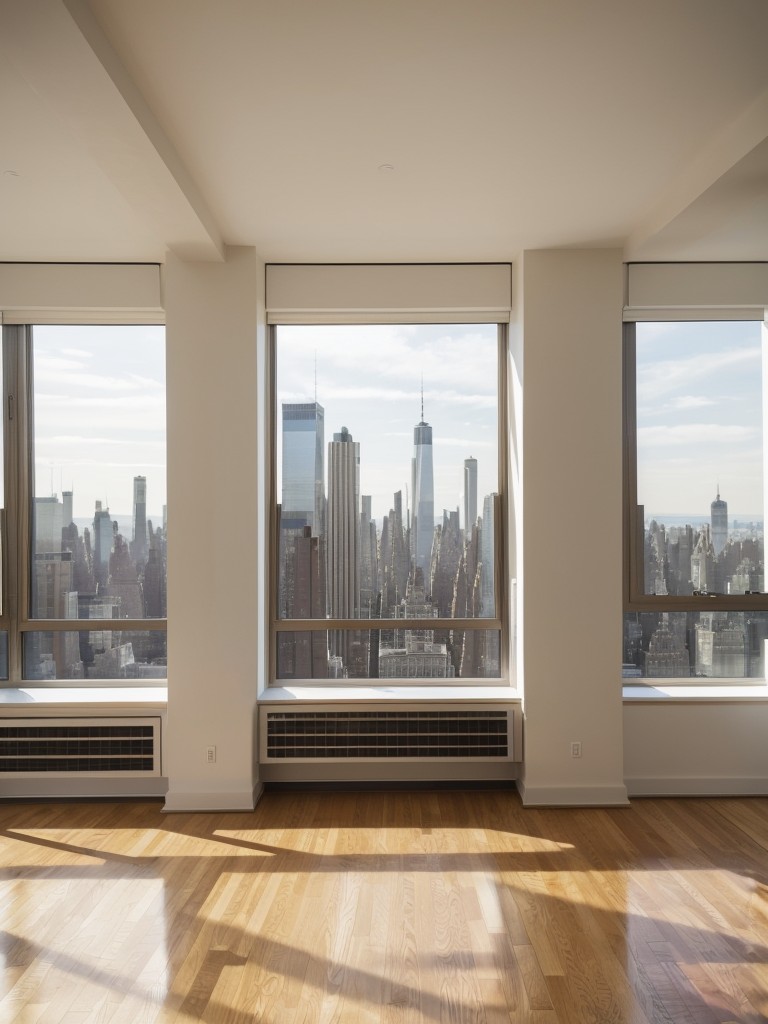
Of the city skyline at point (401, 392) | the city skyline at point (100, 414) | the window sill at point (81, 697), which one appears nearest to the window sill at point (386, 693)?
the window sill at point (81, 697)

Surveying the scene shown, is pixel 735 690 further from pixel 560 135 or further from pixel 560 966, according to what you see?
pixel 560 135

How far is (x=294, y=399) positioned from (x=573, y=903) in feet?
10.5

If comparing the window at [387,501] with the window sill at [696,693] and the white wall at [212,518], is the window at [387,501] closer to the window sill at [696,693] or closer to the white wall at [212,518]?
the white wall at [212,518]

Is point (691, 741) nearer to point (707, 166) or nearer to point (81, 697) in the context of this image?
point (707, 166)

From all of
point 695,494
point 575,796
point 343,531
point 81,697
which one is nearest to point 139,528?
point 81,697

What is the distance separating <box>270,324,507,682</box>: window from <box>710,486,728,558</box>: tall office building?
1.32 meters

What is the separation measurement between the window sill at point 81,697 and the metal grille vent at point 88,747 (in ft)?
0.28

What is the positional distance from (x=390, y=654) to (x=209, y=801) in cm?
136

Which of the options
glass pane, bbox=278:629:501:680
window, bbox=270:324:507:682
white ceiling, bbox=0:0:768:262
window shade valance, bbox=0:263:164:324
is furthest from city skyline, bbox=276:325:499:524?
window shade valance, bbox=0:263:164:324

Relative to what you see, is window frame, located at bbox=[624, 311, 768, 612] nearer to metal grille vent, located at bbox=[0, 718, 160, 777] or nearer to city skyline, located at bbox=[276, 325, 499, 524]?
city skyline, located at bbox=[276, 325, 499, 524]

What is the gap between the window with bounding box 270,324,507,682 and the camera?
484 cm

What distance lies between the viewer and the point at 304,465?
4879 millimetres

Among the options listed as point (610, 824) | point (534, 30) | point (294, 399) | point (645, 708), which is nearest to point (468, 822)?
point (610, 824)

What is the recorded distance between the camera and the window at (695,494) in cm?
476
